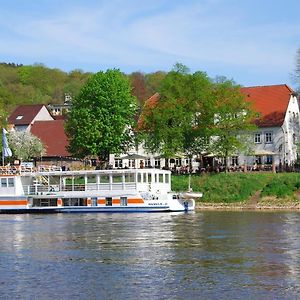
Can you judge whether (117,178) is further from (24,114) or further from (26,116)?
(24,114)

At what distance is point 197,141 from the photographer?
3130 inches

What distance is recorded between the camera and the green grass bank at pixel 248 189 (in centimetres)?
6838

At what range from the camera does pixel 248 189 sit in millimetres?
70625

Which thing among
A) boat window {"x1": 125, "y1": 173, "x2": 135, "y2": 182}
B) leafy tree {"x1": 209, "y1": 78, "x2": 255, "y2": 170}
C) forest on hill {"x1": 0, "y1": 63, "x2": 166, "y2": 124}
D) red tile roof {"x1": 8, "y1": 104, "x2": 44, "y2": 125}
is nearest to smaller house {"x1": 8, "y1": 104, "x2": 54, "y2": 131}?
red tile roof {"x1": 8, "y1": 104, "x2": 44, "y2": 125}

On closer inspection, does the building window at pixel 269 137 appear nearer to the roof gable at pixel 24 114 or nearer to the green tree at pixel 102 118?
the green tree at pixel 102 118

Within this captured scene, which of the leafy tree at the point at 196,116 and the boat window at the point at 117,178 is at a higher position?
the leafy tree at the point at 196,116

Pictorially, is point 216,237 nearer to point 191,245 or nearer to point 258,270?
point 191,245

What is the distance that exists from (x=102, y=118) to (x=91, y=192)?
16.5 m

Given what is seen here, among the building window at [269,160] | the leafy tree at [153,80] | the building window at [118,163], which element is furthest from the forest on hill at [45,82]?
the building window at [269,160]

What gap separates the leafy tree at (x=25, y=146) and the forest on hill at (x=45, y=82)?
4281 centimetres

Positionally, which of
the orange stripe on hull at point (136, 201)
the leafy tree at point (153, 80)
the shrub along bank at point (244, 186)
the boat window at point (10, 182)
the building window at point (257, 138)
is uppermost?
the leafy tree at point (153, 80)

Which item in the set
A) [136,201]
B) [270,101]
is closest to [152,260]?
[136,201]

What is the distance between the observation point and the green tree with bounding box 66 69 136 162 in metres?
80.8

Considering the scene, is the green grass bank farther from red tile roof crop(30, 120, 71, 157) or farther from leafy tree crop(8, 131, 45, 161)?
red tile roof crop(30, 120, 71, 157)
